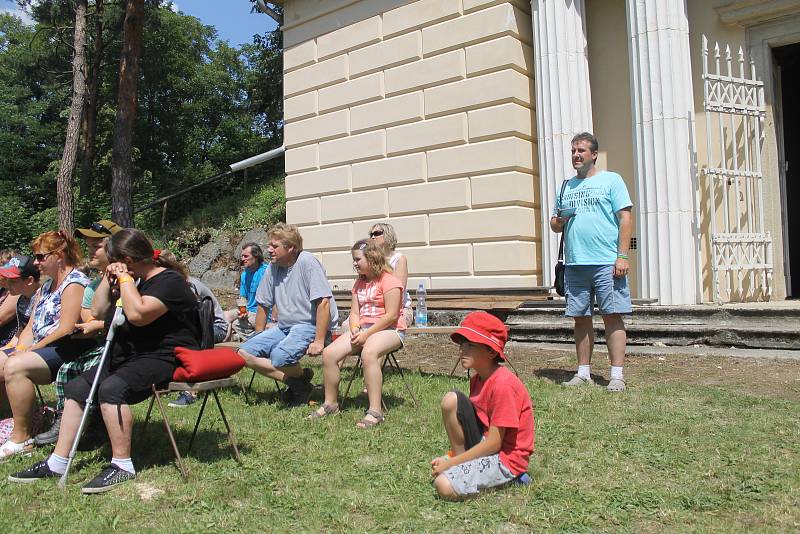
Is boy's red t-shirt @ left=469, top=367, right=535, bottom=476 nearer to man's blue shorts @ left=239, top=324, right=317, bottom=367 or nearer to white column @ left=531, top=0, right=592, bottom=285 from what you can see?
man's blue shorts @ left=239, top=324, right=317, bottom=367

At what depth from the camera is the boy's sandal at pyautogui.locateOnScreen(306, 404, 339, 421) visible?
5.36 meters

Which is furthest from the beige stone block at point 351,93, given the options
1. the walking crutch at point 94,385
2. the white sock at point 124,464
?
the white sock at point 124,464

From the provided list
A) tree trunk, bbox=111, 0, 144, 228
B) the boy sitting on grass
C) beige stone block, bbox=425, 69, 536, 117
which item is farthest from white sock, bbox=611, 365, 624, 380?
tree trunk, bbox=111, 0, 144, 228

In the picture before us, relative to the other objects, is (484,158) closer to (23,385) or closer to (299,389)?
(299,389)

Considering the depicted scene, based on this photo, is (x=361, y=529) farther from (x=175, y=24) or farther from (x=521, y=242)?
(x=175, y=24)

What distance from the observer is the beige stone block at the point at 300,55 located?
40.0 ft

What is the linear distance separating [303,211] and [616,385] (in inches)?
304

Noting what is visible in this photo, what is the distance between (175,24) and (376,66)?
1050 inches

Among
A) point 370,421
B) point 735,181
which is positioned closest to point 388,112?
point 735,181

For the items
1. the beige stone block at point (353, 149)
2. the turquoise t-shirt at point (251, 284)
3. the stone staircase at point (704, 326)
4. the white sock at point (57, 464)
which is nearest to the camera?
the white sock at point (57, 464)

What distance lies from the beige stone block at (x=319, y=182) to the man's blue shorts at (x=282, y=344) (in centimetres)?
591

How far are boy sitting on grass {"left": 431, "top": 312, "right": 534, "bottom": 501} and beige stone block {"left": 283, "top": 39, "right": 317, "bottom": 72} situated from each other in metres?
9.60

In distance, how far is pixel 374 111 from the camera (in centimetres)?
1117

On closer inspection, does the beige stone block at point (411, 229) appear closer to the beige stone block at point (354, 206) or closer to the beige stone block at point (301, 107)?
the beige stone block at point (354, 206)
